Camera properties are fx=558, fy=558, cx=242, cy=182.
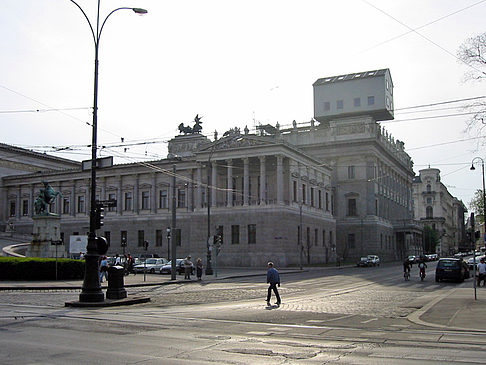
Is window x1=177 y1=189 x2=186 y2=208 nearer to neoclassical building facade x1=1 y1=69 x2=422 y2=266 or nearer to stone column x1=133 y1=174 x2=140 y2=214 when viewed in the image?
neoclassical building facade x1=1 y1=69 x2=422 y2=266

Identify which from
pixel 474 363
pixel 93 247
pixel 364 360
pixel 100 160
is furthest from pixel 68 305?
A: pixel 474 363

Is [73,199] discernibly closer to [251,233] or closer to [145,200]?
[145,200]

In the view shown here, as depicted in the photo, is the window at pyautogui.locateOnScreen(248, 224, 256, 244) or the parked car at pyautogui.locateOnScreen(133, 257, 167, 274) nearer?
the parked car at pyautogui.locateOnScreen(133, 257, 167, 274)

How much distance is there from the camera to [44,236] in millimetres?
50594

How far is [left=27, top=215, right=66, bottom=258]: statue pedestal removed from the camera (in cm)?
Answer: 4975

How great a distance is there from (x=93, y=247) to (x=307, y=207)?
2214 inches

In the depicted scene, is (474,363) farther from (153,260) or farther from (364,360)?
(153,260)

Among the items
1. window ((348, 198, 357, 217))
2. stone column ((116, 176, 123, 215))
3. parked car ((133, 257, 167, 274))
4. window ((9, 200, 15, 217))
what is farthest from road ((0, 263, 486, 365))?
window ((9, 200, 15, 217))

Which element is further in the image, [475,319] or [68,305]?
[68,305]

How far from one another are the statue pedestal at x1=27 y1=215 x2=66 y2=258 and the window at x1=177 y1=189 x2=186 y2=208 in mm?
30972

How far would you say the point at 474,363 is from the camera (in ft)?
32.4

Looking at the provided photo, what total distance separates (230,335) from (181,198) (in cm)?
6850

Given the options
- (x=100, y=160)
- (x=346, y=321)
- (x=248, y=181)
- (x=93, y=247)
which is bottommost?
(x=346, y=321)

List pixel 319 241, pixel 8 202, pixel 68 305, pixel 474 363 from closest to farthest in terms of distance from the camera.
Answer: pixel 474 363
pixel 68 305
pixel 319 241
pixel 8 202
